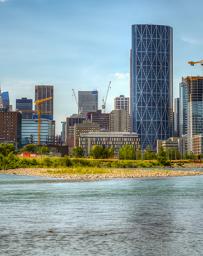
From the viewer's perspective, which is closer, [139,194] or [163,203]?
[163,203]

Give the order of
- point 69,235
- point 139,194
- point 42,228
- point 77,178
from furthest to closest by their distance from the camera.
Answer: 1. point 77,178
2. point 139,194
3. point 42,228
4. point 69,235

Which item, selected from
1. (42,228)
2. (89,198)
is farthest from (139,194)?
(42,228)

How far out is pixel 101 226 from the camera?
54.3 m

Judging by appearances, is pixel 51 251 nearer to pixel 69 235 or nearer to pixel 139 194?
pixel 69 235

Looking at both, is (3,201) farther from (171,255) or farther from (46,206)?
(171,255)

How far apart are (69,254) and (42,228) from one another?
11625 millimetres

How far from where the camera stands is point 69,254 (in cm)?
4175

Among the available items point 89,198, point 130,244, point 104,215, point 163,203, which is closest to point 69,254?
point 130,244

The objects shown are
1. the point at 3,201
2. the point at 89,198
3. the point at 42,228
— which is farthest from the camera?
the point at 89,198

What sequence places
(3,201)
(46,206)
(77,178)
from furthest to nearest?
(77,178)
(3,201)
(46,206)

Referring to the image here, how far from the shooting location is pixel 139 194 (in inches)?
3644

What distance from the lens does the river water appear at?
43.6m

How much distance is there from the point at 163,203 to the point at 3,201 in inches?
813

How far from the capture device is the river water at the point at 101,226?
1715 inches
